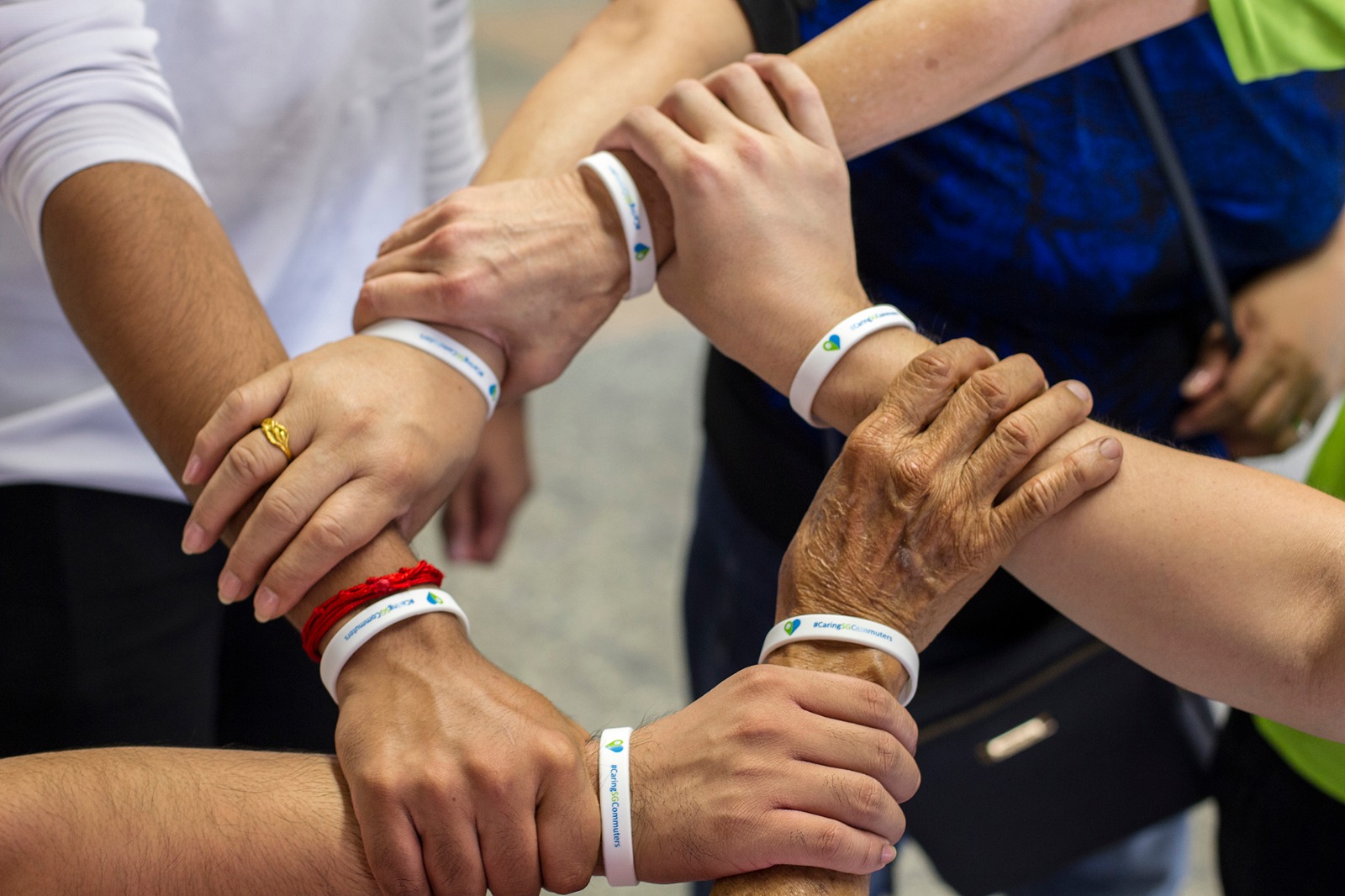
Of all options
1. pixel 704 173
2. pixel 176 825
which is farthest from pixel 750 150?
pixel 176 825

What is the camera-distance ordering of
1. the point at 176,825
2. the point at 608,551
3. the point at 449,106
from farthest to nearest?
the point at 608,551 → the point at 449,106 → the point at 176,825

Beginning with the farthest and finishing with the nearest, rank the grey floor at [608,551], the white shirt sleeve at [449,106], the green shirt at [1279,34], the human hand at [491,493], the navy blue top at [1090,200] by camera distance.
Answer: the grey floor at [608,551] < the human hand at [491,493] < the white shirt sleeve at [449,106] < the navy blue top at [1090,200] < the green shirt at [1279,34]

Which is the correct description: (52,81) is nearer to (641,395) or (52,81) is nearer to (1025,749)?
(1025,749)

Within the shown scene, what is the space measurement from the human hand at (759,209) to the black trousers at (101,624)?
22.7 inches

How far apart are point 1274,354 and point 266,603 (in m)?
0.89

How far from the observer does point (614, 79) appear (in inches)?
39.1

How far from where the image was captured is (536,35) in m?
4.94

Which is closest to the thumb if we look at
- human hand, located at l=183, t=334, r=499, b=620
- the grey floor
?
human hand, located at l=183, t=334, r=499, b=620

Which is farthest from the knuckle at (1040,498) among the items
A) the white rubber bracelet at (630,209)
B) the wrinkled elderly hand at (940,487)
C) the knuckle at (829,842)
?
the white rubber bracelet at (630,209)

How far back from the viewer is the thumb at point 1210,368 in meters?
1.02

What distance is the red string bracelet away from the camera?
771 millimetres

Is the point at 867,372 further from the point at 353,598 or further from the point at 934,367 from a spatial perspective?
the point at 353,598

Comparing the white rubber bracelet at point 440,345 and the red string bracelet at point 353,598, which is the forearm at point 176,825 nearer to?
the red string bracelet at point 353,598

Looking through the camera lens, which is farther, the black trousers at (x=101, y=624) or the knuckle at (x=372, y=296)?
the black trousers at (x=101, y=624)
